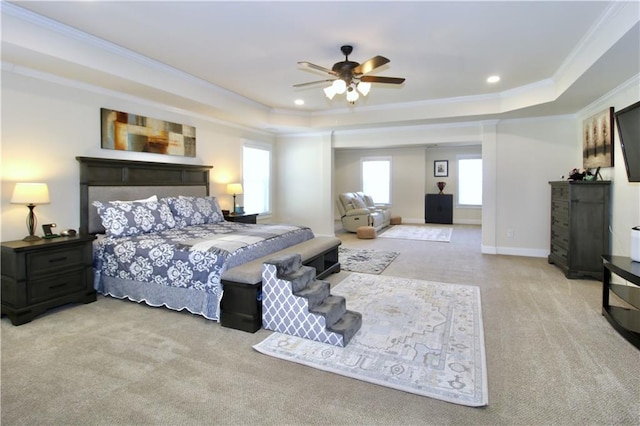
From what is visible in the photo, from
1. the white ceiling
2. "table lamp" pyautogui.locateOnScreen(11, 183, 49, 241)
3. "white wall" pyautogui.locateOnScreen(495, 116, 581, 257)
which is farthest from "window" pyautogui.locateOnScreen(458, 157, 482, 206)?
"table lamp" pyautogui.locateOnScreen(11, 183, 49, 241)

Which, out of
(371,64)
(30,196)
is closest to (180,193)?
(30,196)

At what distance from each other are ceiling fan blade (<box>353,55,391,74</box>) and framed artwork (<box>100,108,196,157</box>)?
308 centimetres

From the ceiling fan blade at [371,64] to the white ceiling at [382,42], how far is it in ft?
1.05

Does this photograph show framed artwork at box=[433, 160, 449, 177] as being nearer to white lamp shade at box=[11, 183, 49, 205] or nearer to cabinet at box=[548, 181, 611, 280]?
cabinet at box=[548, 181, 611, 280]

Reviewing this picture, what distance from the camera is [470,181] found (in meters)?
10.5

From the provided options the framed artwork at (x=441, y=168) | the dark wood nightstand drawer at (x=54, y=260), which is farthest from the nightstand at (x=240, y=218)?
the framed artwork at (x=441, y=168)

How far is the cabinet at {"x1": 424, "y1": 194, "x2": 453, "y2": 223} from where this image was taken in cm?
1048

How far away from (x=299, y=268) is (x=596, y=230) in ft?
13.0

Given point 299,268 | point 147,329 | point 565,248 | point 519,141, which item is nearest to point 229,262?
point 299,268

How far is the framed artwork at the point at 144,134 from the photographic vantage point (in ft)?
14.1

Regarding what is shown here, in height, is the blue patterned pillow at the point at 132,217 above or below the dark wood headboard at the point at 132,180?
below

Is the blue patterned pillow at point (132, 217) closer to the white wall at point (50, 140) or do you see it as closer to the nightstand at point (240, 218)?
the white wall at point (50, 140)

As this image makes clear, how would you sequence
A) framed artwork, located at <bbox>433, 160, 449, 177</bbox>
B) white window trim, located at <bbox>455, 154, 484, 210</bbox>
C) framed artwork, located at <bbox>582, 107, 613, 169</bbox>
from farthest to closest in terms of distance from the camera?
framed artwork, located at <bbox>433, 160, 449, 177</bbox> → white window trim, located at <bbox>455, 154, 484, 210</bbox> → framed artwork, located at <bbox>582, 107, 613, 169</bbox>

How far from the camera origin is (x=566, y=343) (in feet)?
8.77
